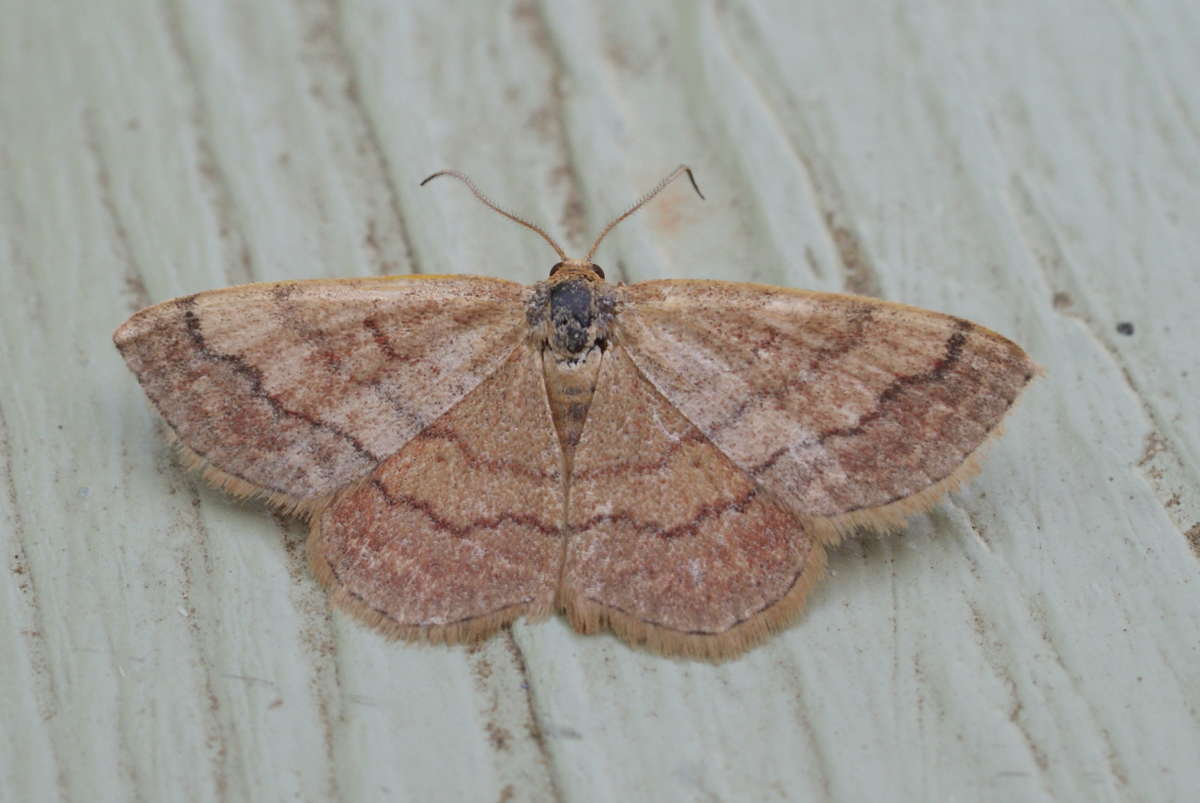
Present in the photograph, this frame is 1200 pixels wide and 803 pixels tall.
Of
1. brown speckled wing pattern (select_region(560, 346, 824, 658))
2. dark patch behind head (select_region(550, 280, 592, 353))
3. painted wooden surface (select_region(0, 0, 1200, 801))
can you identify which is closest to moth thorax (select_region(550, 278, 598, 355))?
dark patch behind head (select_region(550, 280, 592, 353))

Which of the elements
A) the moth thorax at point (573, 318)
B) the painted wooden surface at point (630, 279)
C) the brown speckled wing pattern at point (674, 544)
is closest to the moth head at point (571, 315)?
the moth thorax at point (573, 318)

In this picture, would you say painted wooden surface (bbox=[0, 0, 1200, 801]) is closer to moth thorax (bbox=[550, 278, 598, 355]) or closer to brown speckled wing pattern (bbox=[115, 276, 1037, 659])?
brown speckled wing pattern (bbox=[115, 276, 1037, 659])

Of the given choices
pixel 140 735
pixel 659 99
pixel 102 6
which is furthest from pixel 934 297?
pixel 102 6

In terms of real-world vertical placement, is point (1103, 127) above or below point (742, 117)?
below

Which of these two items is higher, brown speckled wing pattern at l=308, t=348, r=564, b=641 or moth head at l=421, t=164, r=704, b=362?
moth head at l=421, t=164, r=704, b=362

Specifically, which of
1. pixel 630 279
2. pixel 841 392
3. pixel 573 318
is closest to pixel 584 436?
pixel 573 318

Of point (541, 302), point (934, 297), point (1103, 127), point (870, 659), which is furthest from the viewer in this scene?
point (1103, 127)

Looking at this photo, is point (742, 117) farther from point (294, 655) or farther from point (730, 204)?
point (294, 655)
